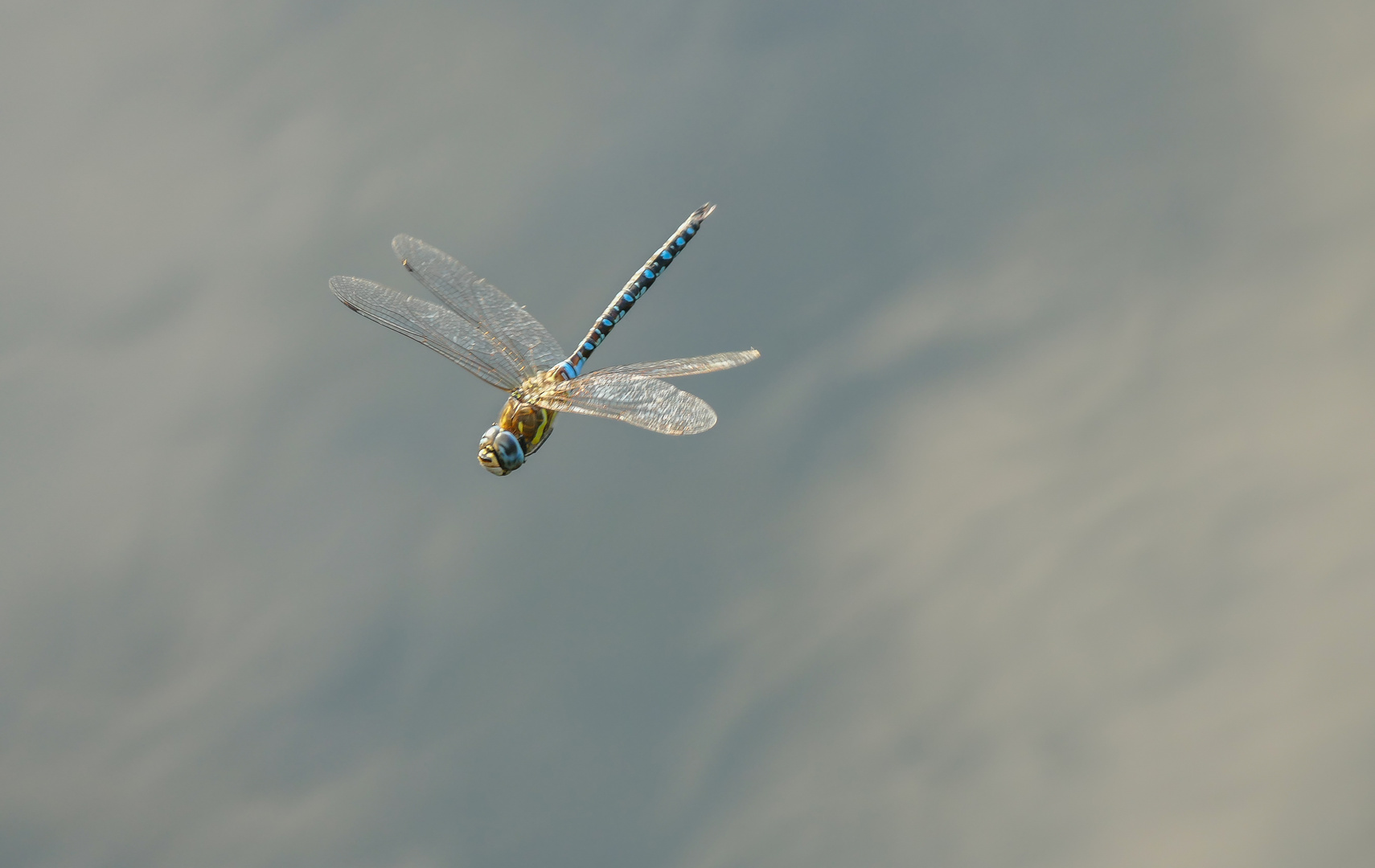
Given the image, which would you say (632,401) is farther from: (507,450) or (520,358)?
(520,358)

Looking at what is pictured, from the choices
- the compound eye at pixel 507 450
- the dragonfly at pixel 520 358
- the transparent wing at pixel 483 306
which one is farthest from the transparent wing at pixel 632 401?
the transparent wing at pixel 483 306

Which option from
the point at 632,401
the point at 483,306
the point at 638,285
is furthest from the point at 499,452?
the point at 638,285

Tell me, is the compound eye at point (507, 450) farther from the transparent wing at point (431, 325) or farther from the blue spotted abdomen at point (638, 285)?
the blue spotted abdomen at point (638, 285)

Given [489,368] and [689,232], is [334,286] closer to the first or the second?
[489,368]

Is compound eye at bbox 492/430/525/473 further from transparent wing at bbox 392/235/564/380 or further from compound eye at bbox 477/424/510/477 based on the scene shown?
transparent wing at bbox 392/235/564/380

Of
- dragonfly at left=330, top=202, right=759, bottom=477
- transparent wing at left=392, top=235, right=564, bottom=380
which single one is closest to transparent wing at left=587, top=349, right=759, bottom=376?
dragonfly at left=330, top=202, right=759, bottom=477

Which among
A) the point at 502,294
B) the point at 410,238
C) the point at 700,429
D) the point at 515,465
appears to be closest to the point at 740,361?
the point at 700,429
